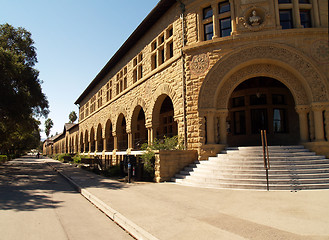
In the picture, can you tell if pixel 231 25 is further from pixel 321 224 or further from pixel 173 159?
pixel 321 224

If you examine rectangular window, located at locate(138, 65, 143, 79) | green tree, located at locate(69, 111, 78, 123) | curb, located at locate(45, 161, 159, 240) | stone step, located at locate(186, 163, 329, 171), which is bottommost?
curb, located at locate(45, 161, 159, 240)

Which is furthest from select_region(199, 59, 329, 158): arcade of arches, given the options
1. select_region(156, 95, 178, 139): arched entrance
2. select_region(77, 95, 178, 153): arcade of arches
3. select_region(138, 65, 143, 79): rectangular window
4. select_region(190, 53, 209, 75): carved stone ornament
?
select_region(138, 65, 143, 79): rectangular window

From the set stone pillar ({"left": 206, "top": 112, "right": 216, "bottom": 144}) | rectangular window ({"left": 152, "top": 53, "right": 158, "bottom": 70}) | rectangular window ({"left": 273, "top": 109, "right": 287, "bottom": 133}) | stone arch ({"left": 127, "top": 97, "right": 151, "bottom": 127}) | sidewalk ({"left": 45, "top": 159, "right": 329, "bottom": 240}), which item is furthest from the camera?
stone arch ({"left": 127, "top": 97, "right": 151, "bottom": 127})

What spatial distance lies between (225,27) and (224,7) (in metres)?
1.16

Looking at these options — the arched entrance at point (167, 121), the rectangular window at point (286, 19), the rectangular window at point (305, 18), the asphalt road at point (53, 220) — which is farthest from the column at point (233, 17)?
the asphalt road at point (53, 220)

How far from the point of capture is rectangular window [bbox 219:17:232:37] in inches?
538

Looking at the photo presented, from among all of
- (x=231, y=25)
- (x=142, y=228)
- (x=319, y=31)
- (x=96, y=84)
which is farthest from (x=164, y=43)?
(x=96, y=84)

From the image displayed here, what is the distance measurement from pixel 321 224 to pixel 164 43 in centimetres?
1424

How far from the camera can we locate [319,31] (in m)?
12.3

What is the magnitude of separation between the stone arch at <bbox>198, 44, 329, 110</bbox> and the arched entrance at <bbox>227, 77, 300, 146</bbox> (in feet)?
8.74

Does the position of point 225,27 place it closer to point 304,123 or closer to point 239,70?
point 239,70

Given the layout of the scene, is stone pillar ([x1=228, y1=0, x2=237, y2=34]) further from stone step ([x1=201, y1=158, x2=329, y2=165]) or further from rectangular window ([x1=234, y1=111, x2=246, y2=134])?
stone step ([x1=201, y1=158, x2=329, y2=165])

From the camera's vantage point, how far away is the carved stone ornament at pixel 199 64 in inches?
535

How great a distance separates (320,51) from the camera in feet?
40.0
